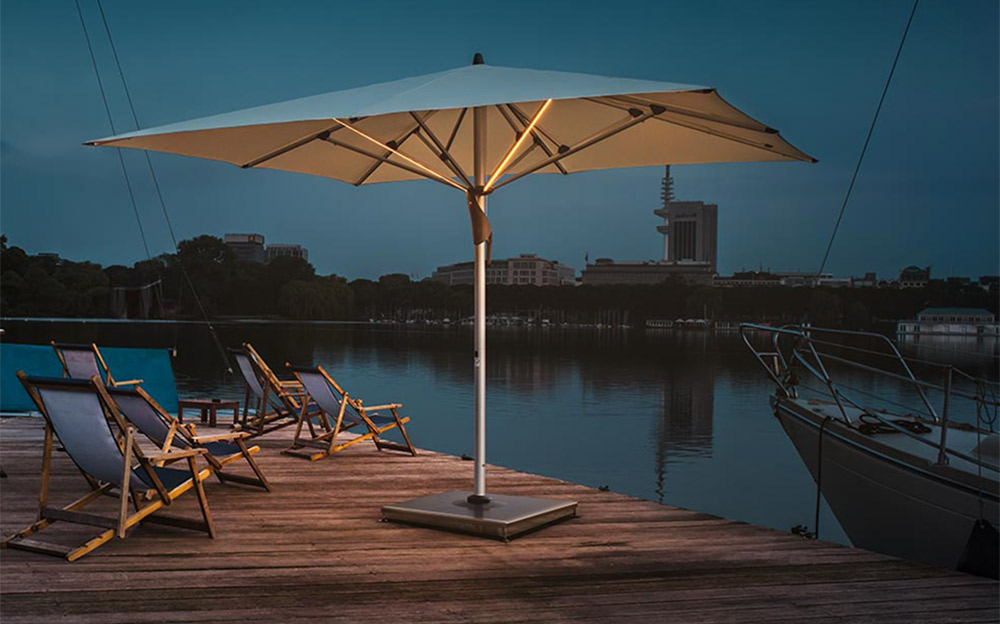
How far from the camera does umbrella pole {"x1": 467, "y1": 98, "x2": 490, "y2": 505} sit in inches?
178

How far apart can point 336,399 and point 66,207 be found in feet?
164

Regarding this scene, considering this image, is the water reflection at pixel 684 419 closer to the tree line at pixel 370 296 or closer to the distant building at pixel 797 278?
the tree line at pixel 370 296

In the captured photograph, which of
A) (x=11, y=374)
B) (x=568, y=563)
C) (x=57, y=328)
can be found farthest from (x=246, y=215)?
(x=568, y=563)

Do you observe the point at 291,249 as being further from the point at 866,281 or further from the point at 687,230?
the point at 866,281

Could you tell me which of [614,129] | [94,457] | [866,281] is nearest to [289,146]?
[614,129]

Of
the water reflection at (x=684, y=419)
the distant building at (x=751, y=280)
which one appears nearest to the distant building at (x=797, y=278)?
the distant building at (x=751, y=280)

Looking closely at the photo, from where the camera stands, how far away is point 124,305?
3134cm

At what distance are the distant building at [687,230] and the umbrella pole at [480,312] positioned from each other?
93108 millimetres

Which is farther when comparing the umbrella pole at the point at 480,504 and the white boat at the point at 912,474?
the white boat at the point at 912,474

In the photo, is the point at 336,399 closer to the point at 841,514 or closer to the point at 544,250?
the point at 841,514

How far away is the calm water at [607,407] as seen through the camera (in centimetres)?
2173

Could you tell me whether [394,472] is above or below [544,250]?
below

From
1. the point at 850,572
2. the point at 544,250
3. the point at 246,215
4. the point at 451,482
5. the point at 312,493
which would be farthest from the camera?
the point at 544,250

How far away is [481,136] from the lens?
182 inches
